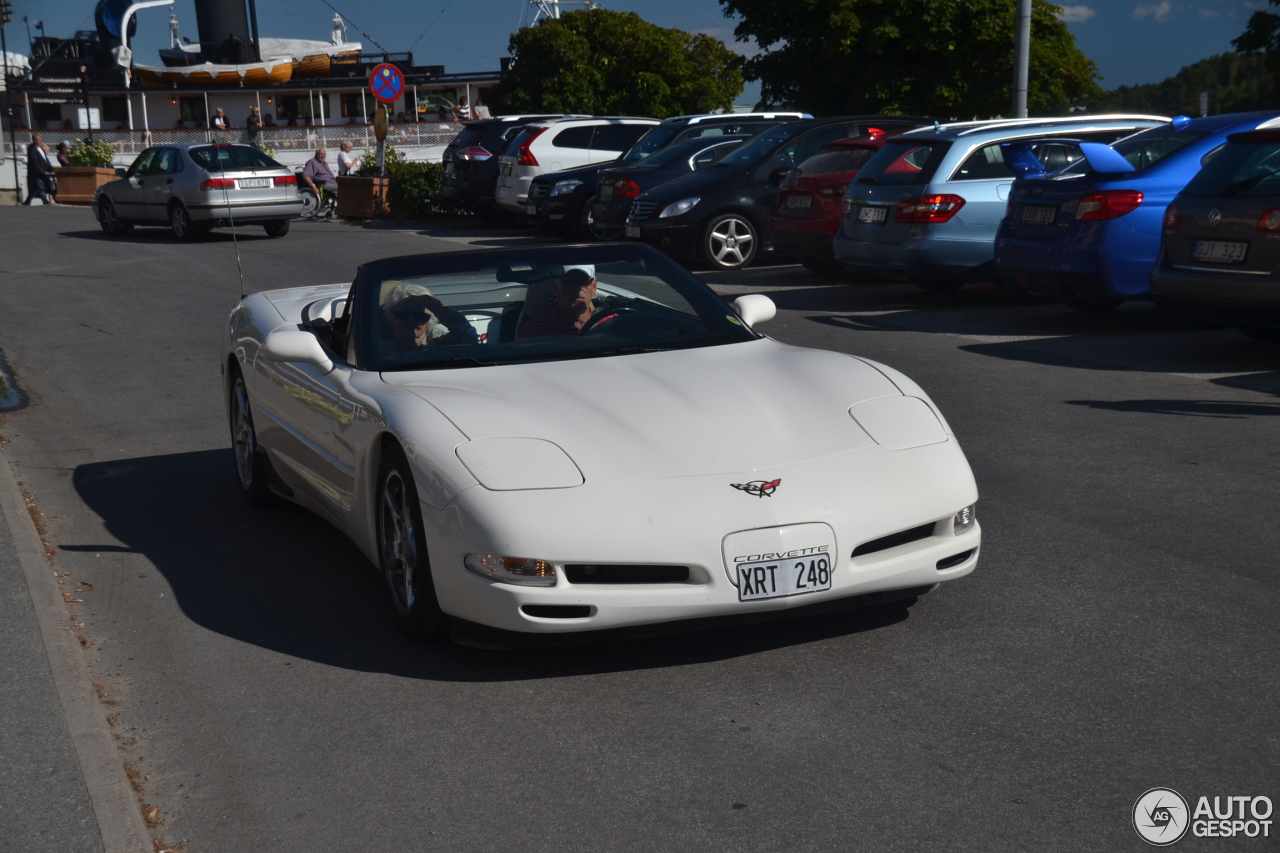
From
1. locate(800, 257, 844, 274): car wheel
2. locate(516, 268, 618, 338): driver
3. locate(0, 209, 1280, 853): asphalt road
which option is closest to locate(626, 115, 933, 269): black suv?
locate(800, 257, 844, 274): car wheel

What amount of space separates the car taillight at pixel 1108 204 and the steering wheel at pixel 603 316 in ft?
20.5

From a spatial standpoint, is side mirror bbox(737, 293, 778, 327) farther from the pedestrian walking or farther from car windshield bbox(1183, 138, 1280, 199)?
the pedestrian walking

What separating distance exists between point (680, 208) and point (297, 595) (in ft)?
38.3

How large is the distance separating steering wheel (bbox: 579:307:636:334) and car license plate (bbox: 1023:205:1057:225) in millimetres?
6370

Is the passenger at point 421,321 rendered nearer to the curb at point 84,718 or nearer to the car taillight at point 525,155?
the curb at point 84,718

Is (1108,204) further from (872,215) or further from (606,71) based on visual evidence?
(606,71)

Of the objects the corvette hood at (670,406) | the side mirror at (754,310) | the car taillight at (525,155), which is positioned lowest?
the corvette hood at (670,406)

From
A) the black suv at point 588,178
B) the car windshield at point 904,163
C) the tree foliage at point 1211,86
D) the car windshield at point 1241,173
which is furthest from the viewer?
the tree foliage at point 1211,86

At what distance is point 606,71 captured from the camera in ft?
Result: 160

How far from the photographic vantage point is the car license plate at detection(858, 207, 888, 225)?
13.1 m

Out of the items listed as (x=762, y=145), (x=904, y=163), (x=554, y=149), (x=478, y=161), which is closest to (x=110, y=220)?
(x=478, y=161)

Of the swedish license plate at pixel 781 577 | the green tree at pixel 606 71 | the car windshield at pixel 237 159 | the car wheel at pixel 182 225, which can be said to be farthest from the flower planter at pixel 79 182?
the swedish license plate at pixel 781 577

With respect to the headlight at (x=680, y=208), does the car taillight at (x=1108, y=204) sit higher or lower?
higher

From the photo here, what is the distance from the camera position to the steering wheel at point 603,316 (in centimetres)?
562
